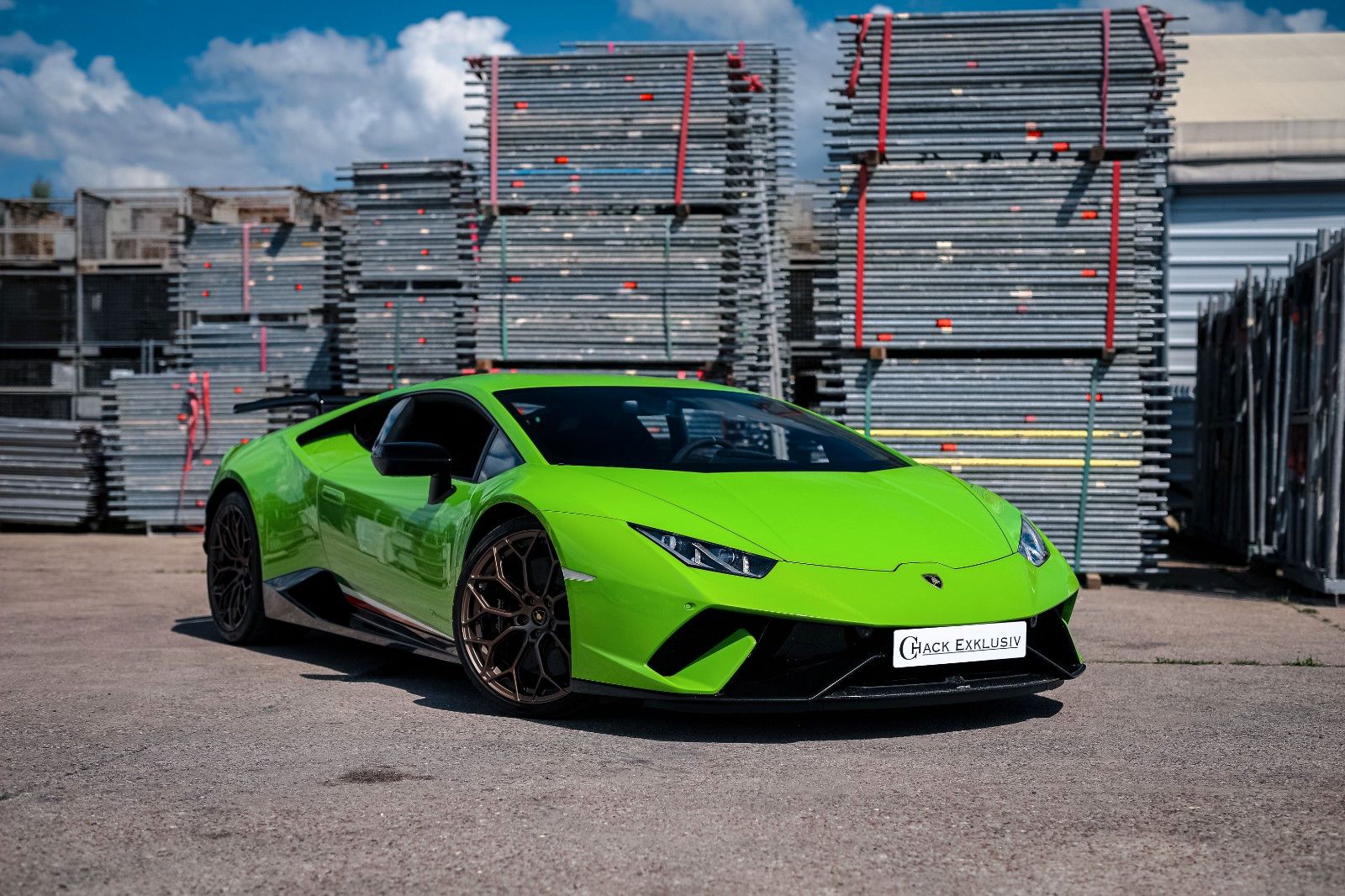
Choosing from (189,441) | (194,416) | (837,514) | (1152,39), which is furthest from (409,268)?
(837,514)

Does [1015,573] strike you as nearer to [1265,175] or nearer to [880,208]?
[880,208]

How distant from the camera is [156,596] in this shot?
28.3 feet

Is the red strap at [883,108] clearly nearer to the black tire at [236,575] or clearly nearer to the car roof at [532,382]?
the car roof at [532,382]

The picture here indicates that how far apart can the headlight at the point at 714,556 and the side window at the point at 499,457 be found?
35.8 inches

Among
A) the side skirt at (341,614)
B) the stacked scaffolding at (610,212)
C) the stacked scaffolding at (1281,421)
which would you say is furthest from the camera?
the stacked scaffolding at (610,212)

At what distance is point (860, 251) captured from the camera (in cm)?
991

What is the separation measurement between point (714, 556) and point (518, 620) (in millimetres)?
790

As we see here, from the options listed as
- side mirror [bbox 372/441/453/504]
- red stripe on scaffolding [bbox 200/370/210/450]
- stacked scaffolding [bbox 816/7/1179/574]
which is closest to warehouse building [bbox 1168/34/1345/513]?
stacked scaffolding [bbox 816/7/1179/574]

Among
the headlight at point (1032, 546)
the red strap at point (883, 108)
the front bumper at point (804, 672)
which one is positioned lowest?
the front bumper at point (804, 672)

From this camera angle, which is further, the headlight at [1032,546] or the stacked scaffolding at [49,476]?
the stacked scaffolding at [49,476]

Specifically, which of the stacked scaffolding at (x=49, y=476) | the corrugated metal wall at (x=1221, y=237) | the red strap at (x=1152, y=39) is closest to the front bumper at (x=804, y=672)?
the red strap at (x=1152, y=39)

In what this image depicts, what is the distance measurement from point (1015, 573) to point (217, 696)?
9.08 feet

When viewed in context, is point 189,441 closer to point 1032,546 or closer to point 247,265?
point 247,265

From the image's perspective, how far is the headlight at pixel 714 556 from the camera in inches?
168
